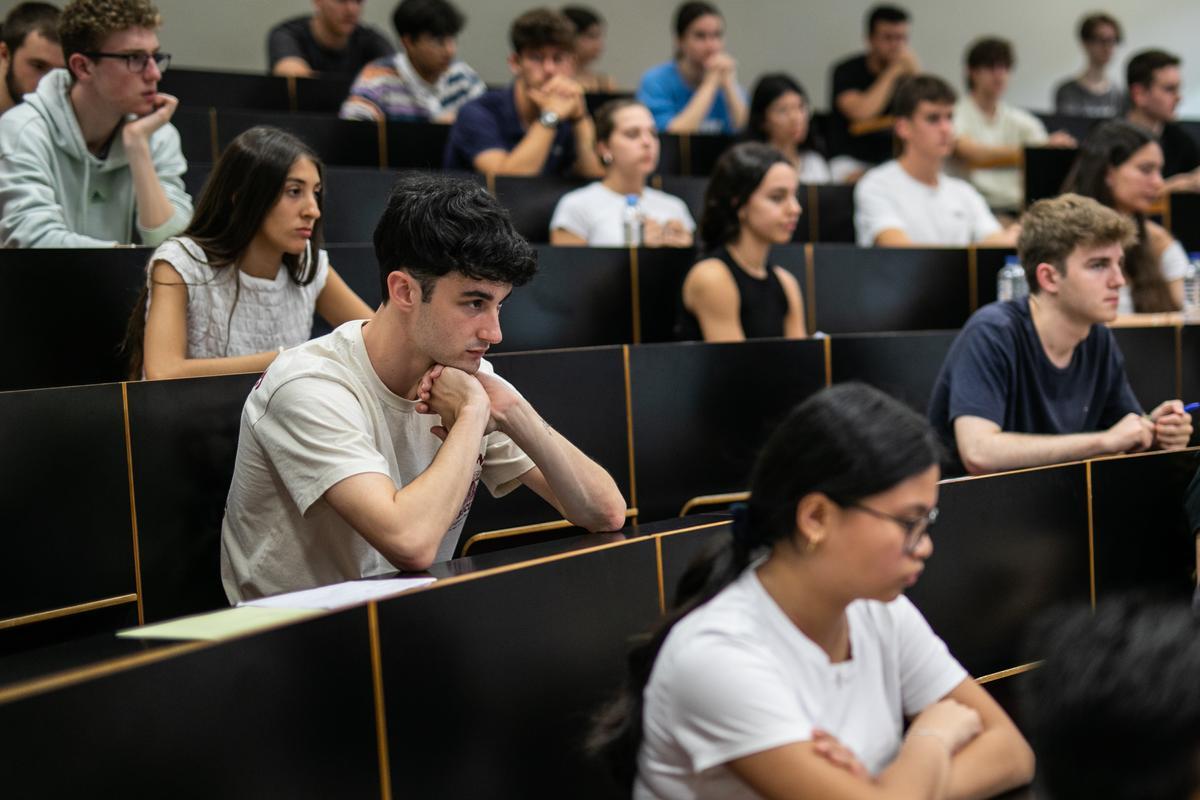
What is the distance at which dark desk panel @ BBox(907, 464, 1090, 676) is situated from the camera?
6.30 feet

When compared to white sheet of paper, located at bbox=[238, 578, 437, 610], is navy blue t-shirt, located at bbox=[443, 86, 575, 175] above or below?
above

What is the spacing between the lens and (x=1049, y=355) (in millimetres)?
2580

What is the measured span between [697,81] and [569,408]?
Answer: 3036 millimetres

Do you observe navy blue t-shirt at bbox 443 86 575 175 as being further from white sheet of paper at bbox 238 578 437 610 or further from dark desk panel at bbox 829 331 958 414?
white sheet of paper at bbox 238 578 437 610

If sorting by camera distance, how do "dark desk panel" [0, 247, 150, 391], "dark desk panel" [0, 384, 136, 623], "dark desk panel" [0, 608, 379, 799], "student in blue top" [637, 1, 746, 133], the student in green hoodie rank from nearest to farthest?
"dark desk panel" [0, 608, 379, 799] → "dark desk panel" [0, 384, 136, 623] → "dark desk panel" [0, 247, 150, 391] → the student in green hoodie → "student in blue top" [637, 1, 746, 133]

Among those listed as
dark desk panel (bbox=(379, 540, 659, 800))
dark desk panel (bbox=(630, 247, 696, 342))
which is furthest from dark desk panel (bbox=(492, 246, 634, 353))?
dark desk panel (bbox=(379, 540, 659, 800))

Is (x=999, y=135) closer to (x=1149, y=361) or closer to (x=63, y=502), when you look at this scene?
(x=1149, y=361)

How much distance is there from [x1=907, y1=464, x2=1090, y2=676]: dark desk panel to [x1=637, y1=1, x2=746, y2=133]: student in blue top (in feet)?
10.1

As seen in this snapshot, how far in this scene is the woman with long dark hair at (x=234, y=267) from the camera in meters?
2.30

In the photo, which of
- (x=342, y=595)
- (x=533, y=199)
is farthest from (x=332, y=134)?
(x=342, y=595)

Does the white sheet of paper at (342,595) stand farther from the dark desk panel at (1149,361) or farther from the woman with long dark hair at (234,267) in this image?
the dark desk panel at (1149,361)

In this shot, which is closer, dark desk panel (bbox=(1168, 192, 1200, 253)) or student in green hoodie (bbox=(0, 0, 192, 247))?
student in green hoodie (bbox=(0, 0, 192, 247))

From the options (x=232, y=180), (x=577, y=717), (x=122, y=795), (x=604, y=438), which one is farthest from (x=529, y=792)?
(x=232, y=180)

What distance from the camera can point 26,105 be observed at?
283 cm
